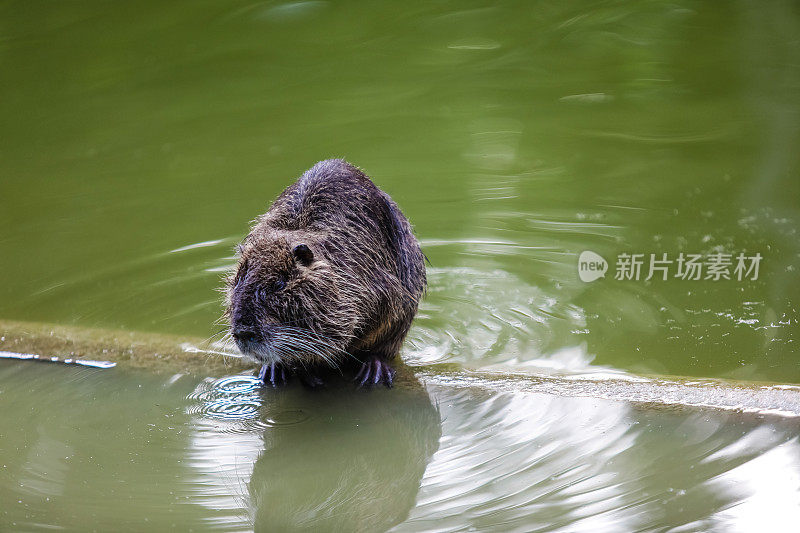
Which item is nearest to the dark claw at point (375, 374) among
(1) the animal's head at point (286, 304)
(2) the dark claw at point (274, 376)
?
(1) the animal's head at point (286, 304)

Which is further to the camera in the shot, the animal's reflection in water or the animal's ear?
the animal's ear

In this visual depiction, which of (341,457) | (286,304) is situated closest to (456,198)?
(286,304)

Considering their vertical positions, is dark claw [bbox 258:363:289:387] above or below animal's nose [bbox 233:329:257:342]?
below

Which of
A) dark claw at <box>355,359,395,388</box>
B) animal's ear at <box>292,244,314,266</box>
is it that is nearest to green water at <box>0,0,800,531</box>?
dark claw at <box>355,359,395,388</box>

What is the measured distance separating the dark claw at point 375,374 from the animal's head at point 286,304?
125 mm

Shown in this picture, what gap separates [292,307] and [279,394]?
1.17 feet

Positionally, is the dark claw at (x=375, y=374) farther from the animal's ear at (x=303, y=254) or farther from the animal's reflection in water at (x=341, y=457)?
the animal's ear at (x=303, y=254)

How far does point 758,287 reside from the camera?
13.8 feet

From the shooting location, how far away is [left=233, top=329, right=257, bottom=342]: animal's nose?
121 inches

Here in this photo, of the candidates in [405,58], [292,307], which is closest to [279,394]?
[292,307]

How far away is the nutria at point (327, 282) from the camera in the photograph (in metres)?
3.16
